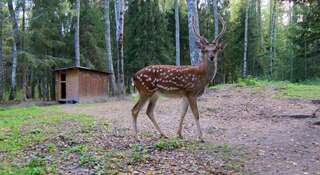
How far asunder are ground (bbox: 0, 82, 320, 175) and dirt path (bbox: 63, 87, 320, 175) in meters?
0.02

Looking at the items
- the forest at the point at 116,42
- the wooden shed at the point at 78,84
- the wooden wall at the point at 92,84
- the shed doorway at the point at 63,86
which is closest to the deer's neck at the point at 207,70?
the forest at the point at 116,42

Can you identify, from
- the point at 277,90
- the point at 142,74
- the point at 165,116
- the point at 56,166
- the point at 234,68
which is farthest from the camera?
the point at 234,68

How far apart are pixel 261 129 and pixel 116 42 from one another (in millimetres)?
27233

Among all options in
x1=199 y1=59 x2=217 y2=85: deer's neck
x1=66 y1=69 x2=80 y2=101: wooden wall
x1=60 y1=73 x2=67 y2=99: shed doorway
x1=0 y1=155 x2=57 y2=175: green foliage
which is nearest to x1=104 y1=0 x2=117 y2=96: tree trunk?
x1=66 y1=69 x2=80 y2=101: wooden wall

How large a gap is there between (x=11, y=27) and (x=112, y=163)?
24.7 metres

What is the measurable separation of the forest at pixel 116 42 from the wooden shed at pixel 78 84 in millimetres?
999

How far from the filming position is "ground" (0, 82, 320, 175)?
6117mm

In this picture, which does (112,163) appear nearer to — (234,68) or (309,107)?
(309,107)

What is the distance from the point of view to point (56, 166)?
6.07 m

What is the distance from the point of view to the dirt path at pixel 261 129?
674 cm

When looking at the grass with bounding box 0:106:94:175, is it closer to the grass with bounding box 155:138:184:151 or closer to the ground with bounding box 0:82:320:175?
the ground with bounding box 0:82:320:175

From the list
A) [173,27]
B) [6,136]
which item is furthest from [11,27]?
[6,136]

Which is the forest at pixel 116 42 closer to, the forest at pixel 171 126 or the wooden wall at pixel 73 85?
the forest at pixel 171 126

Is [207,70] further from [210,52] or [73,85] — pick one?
[73,85]
